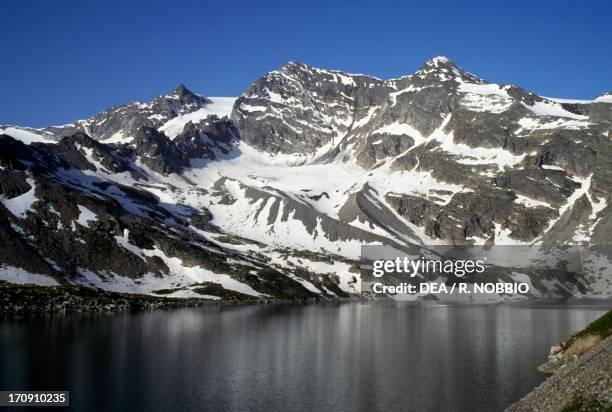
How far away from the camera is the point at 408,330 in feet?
465

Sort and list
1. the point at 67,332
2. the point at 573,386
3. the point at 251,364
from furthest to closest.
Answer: the point at 67,332
the point at 251,364
the point at 573,386

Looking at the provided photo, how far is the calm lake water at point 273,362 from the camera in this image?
69.8 meters

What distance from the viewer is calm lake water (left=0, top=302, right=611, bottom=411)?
229ft

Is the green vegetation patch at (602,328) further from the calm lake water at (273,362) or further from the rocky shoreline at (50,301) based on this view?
the rocky shoreline at (50,301)

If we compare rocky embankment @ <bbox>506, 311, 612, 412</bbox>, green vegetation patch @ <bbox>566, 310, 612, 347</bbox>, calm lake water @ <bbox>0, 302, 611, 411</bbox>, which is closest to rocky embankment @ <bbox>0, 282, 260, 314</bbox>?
calm lake water @ <bbox>0, 302, 611, 411</bbox>

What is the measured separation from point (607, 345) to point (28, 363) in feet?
240

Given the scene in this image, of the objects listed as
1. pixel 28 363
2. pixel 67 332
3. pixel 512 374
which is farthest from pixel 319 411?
pixel 67 332

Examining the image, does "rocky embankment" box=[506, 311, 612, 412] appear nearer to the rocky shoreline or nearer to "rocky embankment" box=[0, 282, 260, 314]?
the rocky shoreline

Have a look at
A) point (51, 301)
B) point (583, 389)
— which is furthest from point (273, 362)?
point (51, 301)

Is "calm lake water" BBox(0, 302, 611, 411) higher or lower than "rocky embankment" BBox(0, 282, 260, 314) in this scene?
lower

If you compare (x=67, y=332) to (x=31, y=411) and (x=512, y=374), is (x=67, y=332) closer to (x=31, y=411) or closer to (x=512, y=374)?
(x=31, y=411)

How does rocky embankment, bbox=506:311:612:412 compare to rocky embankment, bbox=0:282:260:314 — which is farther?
rocky embankment, bbox=0:282:260:314

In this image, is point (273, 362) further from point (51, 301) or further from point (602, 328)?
point (51, 301)

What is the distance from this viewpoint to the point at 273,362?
3752 inches
